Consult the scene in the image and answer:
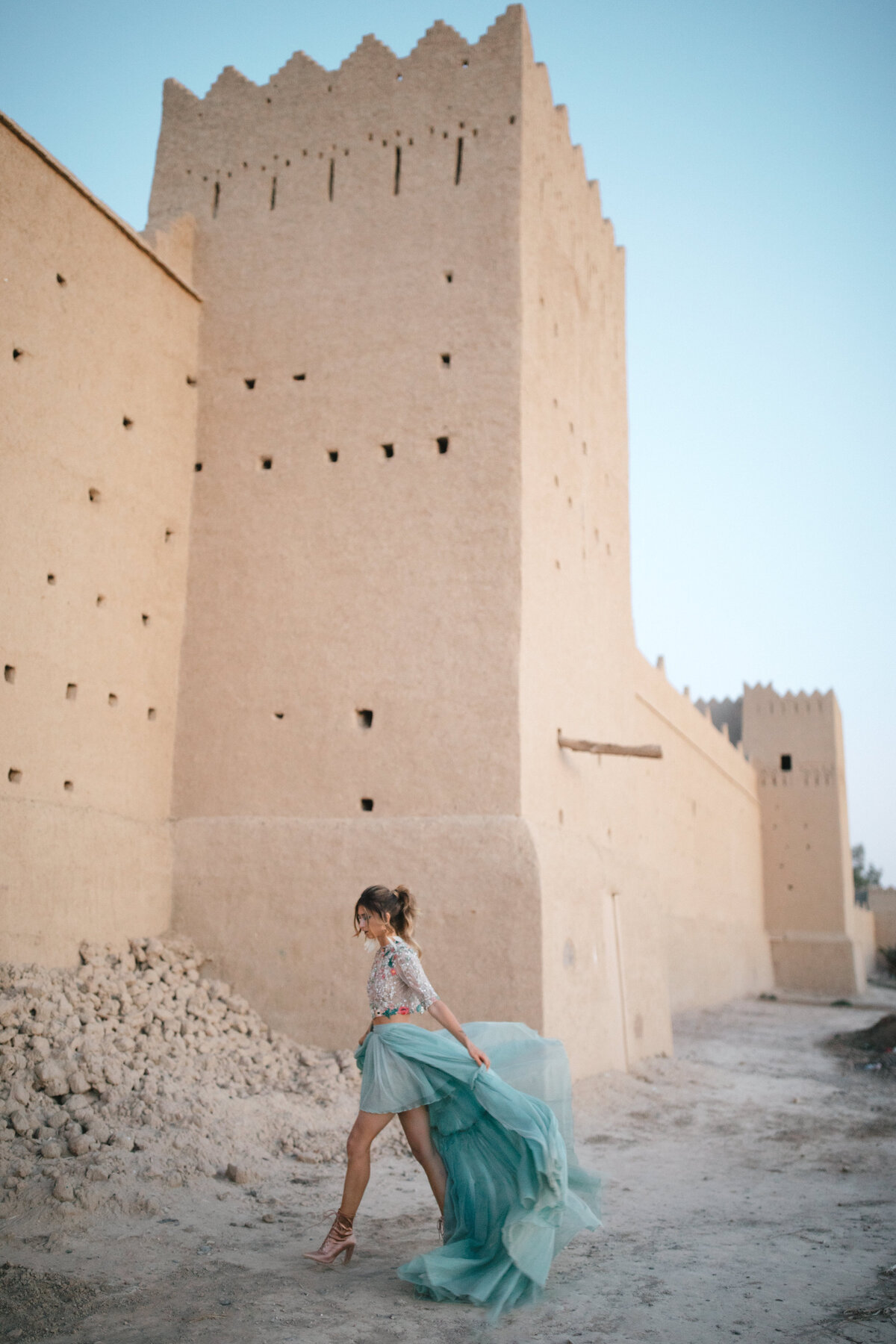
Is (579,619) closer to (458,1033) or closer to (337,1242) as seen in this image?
(458,1033)

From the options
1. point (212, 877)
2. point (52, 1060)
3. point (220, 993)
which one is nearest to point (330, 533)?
point (212, 877)

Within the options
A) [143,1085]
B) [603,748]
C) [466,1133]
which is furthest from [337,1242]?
[603,748]

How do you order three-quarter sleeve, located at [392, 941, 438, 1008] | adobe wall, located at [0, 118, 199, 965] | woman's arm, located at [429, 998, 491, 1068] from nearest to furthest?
woman's arm, located at [429, 998, 491, 1068], three-quarter sleeve, located at [392, 941, 438, 1008], adobe wall, located at [0, 118, 199, 965]

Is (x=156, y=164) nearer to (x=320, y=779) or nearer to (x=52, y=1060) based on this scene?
(x=320, y=779)

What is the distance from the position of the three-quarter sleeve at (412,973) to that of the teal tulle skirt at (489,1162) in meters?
0.13

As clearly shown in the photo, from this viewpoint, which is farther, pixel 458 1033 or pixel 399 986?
pixel 399 986

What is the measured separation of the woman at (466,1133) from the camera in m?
3.46

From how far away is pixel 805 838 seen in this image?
2631 cm

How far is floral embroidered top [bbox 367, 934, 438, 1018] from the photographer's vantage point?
12.7ft

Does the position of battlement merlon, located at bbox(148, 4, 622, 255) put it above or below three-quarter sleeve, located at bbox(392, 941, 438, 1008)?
above

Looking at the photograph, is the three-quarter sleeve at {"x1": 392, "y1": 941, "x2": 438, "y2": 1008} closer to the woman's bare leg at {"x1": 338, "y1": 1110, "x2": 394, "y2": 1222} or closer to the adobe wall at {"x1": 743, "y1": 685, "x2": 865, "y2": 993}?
the woman's bare leg at {"x1": 338, "y1": 1110, "x2": 394, "y2": 1222}

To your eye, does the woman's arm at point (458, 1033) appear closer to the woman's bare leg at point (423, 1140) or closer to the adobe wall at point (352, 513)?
the woman's bare leg at point (423, 1140)

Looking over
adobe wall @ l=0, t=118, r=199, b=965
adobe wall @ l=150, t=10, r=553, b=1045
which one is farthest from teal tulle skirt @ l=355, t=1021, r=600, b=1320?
adobe wall @ l=0, t=118, r=199, b=965

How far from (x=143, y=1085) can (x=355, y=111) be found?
332 inches
